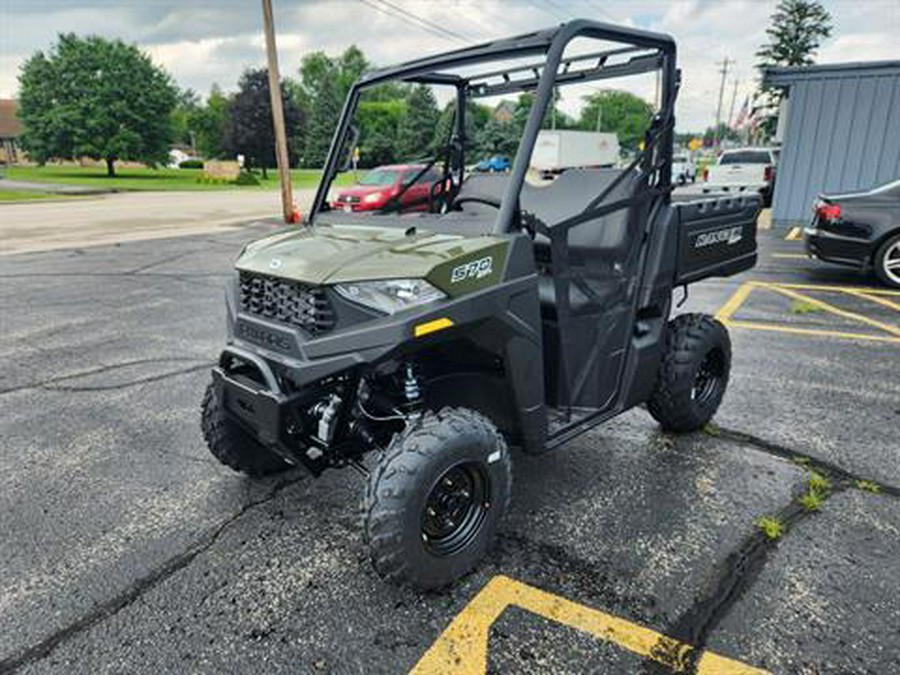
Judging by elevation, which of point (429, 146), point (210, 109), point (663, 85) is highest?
point (210, 109)

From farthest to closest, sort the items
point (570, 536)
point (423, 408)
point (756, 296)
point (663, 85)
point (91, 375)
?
point (756, 296) → point (91, 375) → point (663, 85) → point (570, 536) → point (423, 408)

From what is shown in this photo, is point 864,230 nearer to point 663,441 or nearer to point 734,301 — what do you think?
point 734,301

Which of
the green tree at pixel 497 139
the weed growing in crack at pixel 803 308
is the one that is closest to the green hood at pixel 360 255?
the green tree at pixel 497 139

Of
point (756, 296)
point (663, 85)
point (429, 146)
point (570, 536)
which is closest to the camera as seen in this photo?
point (570, 536)

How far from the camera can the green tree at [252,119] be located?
5331cm

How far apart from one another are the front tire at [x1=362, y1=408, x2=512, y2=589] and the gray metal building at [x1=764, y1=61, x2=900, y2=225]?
12810mm

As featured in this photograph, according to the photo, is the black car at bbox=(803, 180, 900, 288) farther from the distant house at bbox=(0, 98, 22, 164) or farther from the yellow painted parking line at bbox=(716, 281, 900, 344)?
the distant house at bbox=(0, 98, 22, 164)

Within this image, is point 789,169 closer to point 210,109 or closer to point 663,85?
point 663,85

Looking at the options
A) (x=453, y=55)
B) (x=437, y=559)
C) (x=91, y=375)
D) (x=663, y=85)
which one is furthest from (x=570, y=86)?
(x=91, y=375)

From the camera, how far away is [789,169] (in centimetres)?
1348

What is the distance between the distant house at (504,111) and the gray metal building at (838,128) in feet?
38.1

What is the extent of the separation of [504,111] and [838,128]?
12.5 m

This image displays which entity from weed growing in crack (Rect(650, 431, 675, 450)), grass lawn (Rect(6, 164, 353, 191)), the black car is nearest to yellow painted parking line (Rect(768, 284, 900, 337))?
the black car

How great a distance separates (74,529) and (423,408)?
5.89ft
